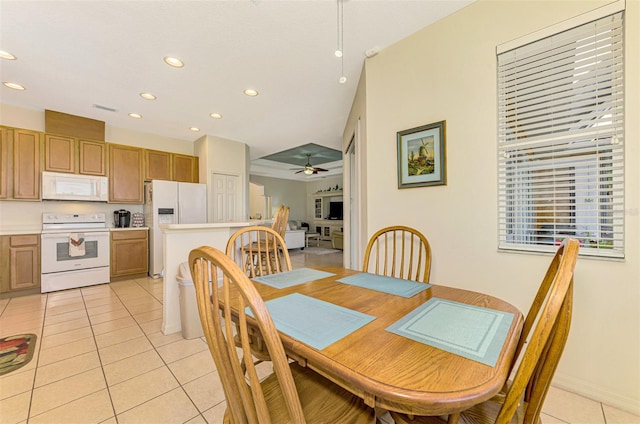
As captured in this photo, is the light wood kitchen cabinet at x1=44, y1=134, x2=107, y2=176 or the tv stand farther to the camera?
the tv stand

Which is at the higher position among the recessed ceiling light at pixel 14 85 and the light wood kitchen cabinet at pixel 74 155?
the recessed ceiling light at pixel 14 85

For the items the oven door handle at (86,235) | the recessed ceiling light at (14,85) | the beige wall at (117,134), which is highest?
the recessed ceiling light at (14,85)

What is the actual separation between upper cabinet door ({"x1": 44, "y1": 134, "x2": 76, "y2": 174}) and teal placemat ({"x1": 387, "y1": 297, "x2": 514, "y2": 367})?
5180mm

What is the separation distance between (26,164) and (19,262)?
1.37m

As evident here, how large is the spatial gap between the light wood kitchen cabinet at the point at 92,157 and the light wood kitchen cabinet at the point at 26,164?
460 millimetres

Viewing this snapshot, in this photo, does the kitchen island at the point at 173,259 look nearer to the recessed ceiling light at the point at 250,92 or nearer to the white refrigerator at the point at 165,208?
the recessed ceiling light at the point at 250,92

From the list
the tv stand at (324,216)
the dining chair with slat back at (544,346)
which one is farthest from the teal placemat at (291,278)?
the tv stand at (324,216)

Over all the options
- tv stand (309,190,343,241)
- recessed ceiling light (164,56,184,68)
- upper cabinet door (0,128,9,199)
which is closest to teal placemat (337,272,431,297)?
recessed ceiling light (164,56,184,68)

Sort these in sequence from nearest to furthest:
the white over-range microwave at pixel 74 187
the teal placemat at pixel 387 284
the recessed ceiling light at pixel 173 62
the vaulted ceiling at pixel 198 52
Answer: the teal placemat at pixel 387 284 < the vaulted ceiling at pixel 198 52 < the recessed ceiling light at pixel 173 62 < the white over-range microwave at pixel 74 187

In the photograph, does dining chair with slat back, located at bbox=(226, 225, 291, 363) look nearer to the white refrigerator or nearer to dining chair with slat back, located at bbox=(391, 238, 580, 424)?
dining chair with slat back, located at bbox=(391, 238, 580, 424)

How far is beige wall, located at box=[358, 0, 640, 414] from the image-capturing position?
4.49 feet

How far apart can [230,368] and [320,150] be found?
18.8ft

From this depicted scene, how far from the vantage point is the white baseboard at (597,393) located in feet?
4.49

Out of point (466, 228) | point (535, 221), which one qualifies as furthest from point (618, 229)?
point (466, 228)
